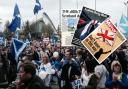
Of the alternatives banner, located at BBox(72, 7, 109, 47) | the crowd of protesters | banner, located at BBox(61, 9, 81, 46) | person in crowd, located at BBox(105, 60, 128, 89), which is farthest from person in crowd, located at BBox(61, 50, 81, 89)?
banner, located at BBox(61, 9, 81, 46)

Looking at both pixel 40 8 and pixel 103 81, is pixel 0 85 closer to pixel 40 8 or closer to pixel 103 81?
pixel 103 81

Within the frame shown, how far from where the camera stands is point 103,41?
10719 mm

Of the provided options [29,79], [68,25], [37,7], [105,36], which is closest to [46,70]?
[105,36]

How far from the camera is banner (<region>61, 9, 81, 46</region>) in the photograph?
1961 centimetres

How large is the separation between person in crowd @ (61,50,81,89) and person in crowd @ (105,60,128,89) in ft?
9.14

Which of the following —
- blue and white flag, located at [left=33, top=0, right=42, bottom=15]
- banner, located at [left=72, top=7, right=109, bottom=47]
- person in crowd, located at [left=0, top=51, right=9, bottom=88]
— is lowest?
person in crowd, located at [left=0, top=51, right=9, bottom=88]

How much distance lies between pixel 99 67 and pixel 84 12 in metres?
3.06

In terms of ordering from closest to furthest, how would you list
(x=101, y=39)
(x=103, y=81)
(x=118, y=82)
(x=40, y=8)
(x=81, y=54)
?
(x=118, y=82)
(x=103, y=81)
(x=101, y=39)
(x=81, y=54)
(x=40, y=8)

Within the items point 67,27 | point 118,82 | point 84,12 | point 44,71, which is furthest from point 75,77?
point 67,27

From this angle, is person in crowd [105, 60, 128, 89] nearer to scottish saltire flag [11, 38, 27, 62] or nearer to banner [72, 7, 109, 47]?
banner [72, 7, 109, 47]

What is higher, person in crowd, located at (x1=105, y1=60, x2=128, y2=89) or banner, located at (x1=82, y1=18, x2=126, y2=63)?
banner, located at (x1=82, y1=18, x2=126, y2=63)

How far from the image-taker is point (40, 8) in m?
38.2

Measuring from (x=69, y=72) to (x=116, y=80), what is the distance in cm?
361

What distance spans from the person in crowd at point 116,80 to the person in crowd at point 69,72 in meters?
2.79
